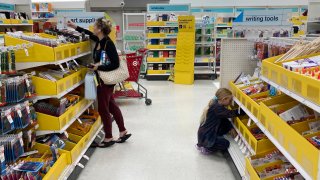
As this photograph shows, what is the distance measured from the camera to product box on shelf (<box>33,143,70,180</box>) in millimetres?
2807

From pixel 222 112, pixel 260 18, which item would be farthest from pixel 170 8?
pixel 222 112

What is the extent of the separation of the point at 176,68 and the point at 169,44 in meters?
0.90

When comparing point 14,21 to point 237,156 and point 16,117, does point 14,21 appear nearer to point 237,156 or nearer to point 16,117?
point 16,117

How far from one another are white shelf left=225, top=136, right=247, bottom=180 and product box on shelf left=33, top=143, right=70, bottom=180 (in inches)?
68.3

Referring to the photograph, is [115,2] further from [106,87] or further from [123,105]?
[106,87]

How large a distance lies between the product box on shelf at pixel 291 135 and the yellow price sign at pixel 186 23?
6.19 metres

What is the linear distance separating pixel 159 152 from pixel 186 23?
5.41 metres

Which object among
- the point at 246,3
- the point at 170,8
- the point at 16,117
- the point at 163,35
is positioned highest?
the point at 246,3

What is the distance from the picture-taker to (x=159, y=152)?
4.24m

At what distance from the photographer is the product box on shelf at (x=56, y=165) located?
2.81 m

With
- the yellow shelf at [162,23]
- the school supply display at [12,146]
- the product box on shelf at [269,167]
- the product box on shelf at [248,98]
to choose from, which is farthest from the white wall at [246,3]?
the school supply display at [12,146]

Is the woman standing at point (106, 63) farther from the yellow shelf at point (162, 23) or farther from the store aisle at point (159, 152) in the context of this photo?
the yellow shelf at point (162, 23)

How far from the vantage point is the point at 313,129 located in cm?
223

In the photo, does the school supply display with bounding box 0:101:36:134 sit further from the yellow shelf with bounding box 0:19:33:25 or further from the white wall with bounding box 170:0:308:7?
the white wall with bounding box 170:0:308:7
